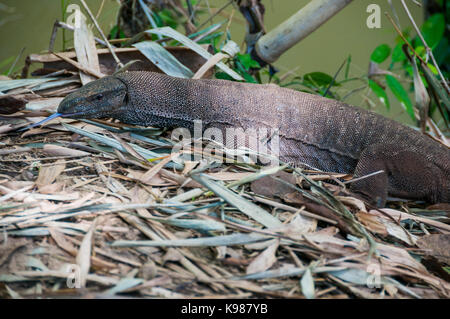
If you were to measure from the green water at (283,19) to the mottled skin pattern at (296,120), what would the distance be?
1025mm

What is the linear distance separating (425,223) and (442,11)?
3.66 meters

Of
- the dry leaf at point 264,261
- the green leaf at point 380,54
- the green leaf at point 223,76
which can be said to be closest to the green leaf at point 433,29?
the green leaf at point 380,54

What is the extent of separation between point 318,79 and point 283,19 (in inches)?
22.9

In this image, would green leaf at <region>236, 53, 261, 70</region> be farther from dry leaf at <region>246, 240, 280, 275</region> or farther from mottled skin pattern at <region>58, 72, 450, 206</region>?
dry leaf at <region>246, 240, 280, 275</region>

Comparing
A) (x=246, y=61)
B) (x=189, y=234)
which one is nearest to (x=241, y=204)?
(x=189, y=234)

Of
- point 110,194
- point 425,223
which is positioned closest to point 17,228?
point 110,194

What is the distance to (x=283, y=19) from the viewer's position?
3270 millimetres

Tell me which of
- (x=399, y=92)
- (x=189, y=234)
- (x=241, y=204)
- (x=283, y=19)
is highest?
(x=283, y=19)

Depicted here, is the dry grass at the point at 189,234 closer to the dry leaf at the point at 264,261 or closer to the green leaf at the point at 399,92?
the dry leaf at the point at 264,261

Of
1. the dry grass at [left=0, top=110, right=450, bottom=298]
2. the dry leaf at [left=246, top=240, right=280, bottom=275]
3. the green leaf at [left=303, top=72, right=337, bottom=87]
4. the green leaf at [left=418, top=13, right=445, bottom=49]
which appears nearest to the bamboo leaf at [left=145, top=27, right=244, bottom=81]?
the green leaf at [left=303, top=72, right=337, bottom=87]

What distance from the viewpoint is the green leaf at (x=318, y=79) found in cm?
332

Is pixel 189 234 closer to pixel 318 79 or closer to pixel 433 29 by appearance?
pixel 318 79

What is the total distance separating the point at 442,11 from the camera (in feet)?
14.6
